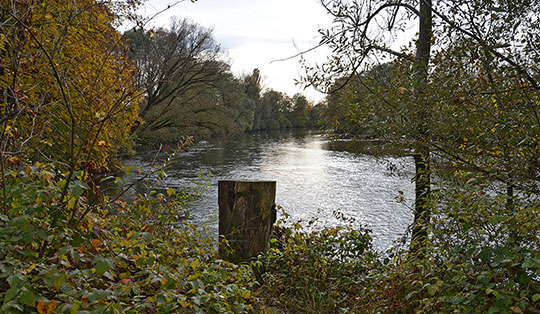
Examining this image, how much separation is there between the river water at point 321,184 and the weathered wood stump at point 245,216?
1.70 feet

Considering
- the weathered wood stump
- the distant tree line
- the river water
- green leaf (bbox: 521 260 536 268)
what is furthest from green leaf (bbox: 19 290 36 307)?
the distant tree line

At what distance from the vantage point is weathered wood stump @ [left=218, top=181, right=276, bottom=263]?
4922 mm

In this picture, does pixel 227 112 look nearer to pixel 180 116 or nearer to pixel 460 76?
pixel 180 116

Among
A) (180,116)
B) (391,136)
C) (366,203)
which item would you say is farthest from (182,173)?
(391,136)

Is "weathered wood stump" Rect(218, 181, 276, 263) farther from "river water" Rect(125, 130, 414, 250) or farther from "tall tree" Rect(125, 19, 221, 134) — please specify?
"tall tree" Rect(125, 19, 221, 134)

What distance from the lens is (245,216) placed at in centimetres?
495

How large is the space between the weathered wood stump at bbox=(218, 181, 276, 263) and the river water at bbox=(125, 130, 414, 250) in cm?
52

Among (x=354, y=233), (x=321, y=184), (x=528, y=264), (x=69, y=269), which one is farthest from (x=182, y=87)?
(x=528, y=264)

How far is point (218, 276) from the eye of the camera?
2836 millimetres

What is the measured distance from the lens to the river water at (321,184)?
9.61 m

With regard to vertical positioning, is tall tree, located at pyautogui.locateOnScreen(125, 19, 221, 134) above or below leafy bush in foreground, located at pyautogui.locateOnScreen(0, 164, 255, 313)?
above

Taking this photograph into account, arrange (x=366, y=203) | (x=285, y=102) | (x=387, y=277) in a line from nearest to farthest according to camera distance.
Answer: (x=387, y=277) → (x=366, y=203) → (x=285, y=102)

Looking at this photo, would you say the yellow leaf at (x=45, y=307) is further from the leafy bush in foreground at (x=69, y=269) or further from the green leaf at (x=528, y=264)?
the green leaf at (x=528, y=264)

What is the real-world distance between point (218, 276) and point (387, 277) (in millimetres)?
1841
